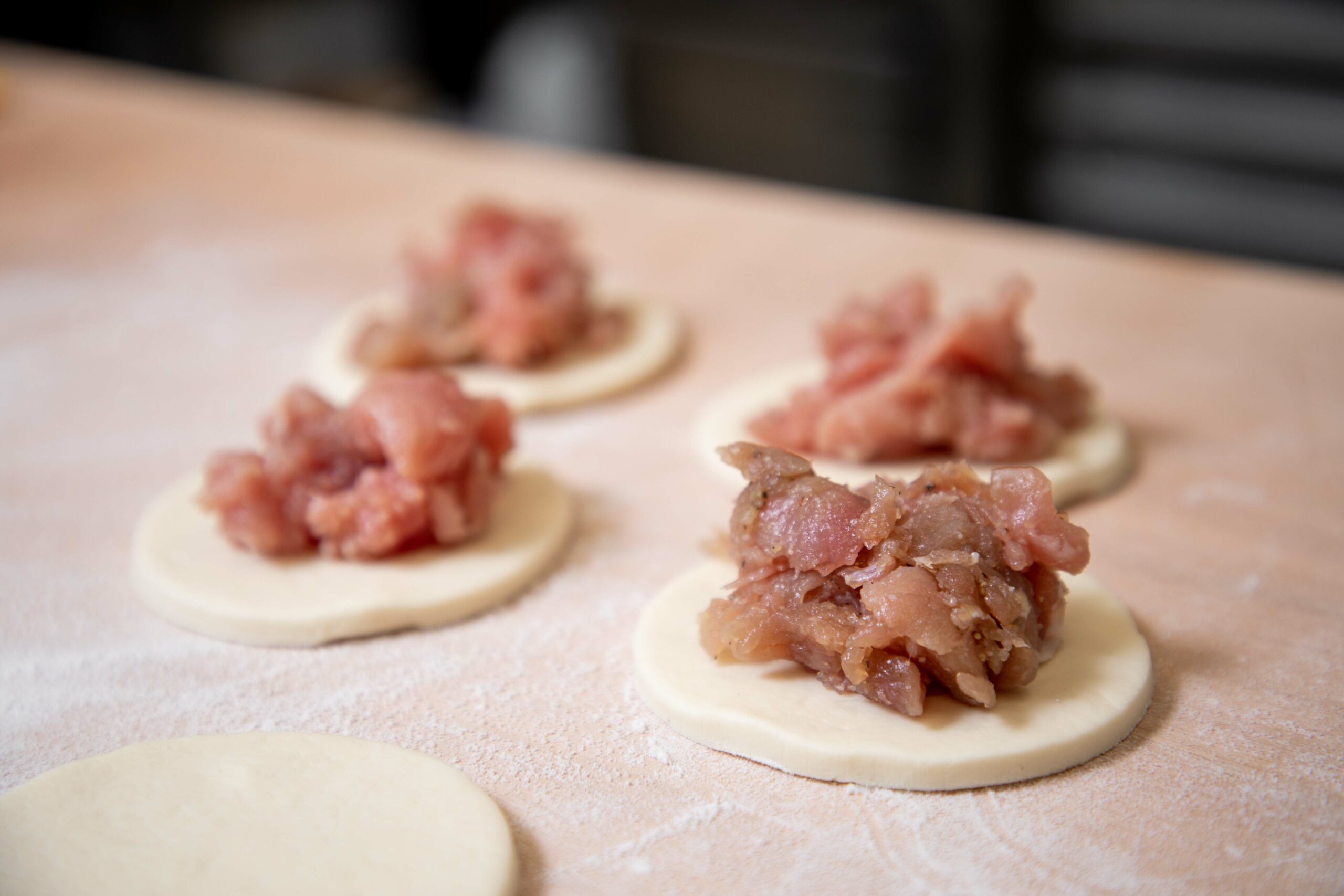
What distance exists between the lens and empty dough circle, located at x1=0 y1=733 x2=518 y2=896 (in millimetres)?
1704

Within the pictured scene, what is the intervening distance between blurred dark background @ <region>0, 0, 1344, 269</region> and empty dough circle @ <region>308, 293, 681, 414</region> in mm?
3118

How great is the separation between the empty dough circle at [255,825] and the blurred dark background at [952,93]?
4.88m

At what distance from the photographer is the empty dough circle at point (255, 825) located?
5.59 feet

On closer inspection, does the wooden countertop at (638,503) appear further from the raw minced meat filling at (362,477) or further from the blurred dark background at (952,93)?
the blurred dark background at (952,93)

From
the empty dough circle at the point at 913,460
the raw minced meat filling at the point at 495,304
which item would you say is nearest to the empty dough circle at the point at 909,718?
the empty dough circle at the point at 913,460

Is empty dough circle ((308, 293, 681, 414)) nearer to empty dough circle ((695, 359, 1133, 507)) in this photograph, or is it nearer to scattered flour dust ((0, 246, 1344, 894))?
scattered flour dust ((0, 246, 1344, 894))

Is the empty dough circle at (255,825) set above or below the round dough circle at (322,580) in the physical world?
below

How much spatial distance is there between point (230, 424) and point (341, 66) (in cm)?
652

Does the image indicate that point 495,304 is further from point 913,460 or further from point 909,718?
point 909,718

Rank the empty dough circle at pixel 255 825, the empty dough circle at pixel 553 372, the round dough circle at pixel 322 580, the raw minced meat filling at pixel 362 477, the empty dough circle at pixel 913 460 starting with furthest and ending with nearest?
the empty dough circle at pixel 553 372
the empty dough circle at pixel 913 460
the raw minced meat filling at pixel 362 477
the round dough circle at pixel 322 580
the empty dough circle at pixel 255 825

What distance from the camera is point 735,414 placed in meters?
3.00

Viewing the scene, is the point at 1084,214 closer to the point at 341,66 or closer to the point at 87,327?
the point at 87,327

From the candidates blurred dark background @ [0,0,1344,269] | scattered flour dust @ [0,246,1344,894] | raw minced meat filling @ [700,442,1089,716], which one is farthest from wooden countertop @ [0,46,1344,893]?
blurred dark background @ [0,0,1344,269]

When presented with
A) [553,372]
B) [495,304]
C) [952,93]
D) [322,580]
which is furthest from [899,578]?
[952,93]
